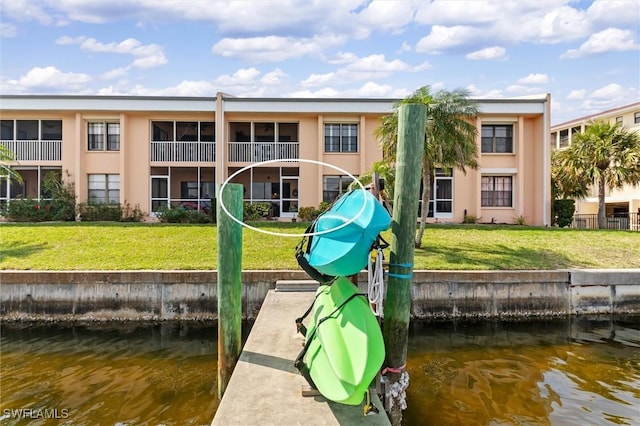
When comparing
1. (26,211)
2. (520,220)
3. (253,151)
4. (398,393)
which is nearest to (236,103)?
(253,151)

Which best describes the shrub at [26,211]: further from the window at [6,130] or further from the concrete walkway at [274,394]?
the concrete walkway at [274,394]

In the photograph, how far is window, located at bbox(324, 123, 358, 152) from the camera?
2298cm

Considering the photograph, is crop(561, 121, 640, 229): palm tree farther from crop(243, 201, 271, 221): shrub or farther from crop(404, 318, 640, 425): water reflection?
crop(243, 201, 271, 221): shrub

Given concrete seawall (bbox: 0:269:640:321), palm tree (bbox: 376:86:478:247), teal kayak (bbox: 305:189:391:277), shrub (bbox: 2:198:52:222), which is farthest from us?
shrub (bbox: 2:198:52:222)

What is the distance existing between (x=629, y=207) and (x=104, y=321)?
37976mm

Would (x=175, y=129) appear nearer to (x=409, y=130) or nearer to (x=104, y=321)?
A: (x=104, y=321)

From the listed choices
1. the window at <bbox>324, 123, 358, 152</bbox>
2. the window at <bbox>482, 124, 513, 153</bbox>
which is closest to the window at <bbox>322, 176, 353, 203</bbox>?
the window at <bbox>324, 123, 358, 152</bbox>

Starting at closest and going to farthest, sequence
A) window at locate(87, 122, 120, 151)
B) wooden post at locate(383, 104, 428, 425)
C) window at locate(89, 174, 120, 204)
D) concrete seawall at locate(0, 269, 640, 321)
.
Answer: wooden post at locate(383, 104, 428, 425) < concrete seawall at locate(0, 269, 640, 321) < window at locate(89, 174, 120, 204) < window at locate(87, 122, 120, 151)

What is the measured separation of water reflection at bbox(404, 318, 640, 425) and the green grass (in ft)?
7.23

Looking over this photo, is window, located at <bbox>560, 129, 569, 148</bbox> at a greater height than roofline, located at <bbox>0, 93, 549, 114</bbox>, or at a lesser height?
greater

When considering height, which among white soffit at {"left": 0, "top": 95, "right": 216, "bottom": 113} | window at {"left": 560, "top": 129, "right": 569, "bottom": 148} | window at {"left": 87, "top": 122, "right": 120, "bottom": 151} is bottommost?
window at {"left": 87, "top": 122, "right": 120, "bottom": 151}

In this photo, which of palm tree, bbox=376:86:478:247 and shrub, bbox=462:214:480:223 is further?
shrub, bbox=462:214:480:223

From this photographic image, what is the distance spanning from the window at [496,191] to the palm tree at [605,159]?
10.5ft

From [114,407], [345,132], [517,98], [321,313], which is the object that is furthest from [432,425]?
[517,98]
